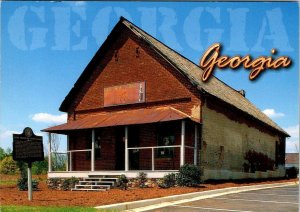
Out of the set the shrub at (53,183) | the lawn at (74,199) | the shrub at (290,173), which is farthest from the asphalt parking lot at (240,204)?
the shrub at (290,173)

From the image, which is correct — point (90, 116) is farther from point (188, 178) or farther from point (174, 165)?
point (188, 178)

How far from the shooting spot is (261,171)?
2581 cm

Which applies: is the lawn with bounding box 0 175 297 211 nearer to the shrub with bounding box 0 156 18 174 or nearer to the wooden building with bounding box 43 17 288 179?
the wooden building with bounding box 43 17 288 179

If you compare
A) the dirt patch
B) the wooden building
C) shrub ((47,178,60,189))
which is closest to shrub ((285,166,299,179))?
the wooden building

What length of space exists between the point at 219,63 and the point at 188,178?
14.9ft

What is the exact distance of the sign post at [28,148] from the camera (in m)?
11.9

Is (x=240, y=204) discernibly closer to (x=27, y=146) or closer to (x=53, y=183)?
(x=27, y=146)

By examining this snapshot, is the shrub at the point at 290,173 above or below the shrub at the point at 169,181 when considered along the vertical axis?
below

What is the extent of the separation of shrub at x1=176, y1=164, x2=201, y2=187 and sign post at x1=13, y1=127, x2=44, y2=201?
5.59 m

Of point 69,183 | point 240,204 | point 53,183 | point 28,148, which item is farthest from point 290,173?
point 28,148

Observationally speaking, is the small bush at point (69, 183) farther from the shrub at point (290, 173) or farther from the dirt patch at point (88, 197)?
the shrub at point (290, 173)

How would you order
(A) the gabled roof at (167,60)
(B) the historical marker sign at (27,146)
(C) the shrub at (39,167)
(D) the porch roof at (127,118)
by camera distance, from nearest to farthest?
(B) the historical marker sign at (27,146), (D) the porch roof at (127,118), (A) the gabled roof at (167,60), (C) the shrub at (39,167)

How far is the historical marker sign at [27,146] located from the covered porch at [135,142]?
557cm

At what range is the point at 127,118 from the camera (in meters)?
18.9
